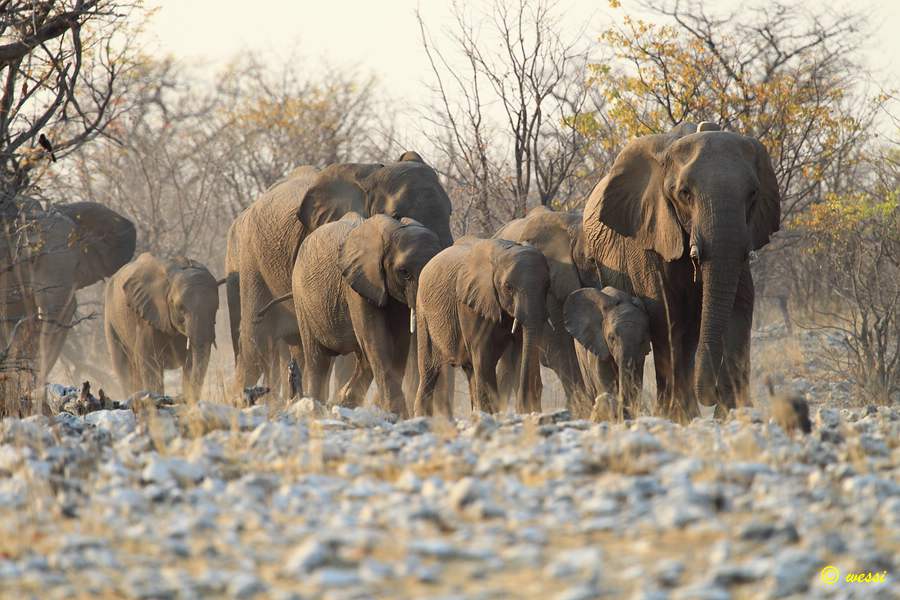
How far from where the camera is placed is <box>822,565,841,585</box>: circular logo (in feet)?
19.7

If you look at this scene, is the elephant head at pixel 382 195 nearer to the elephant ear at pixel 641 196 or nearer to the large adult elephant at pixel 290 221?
the large adult elephant at pixel 290 221

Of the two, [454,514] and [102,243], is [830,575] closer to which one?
[454,514]

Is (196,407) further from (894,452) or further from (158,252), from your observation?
(158,252)

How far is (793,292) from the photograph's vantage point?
98.9 feet

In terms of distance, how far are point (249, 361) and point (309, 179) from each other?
2.37 m

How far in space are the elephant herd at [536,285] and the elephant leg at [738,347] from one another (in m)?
0.01

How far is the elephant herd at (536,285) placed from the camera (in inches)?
470

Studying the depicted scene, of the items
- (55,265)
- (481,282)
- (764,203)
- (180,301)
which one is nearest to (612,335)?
(481,282)

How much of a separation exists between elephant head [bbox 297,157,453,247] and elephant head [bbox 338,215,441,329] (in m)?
1.41

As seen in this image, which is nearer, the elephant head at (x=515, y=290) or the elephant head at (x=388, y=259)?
the elephant head at (x=515, y=290)

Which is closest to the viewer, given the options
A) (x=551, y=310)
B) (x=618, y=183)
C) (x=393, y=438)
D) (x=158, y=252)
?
(x=393, y=438)

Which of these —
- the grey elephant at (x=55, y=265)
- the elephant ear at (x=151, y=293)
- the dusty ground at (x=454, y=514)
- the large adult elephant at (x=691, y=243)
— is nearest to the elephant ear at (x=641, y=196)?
the large adult elephant at (x=691, y=243)

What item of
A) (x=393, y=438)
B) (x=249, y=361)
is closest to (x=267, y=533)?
(x=393, y=438)

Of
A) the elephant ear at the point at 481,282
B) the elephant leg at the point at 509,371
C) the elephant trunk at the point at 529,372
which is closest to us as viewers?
the elephant trunk at the point at 529,372
